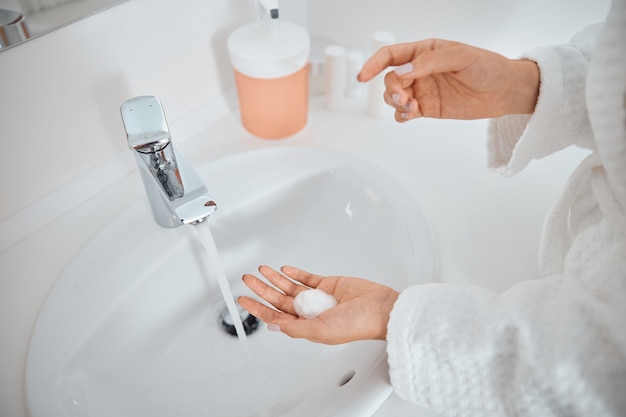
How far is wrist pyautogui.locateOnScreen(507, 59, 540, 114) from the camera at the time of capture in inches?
22.3

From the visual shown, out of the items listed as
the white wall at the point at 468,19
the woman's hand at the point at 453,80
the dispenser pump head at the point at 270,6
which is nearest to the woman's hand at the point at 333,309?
the woman's hand at the point at 453,80

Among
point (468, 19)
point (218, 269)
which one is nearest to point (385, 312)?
point (218, 269)

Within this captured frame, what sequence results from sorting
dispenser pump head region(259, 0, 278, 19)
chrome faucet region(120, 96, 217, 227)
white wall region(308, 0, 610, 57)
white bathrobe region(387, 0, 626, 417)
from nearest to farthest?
white bathrobe region(387, 0, 626, 417) → chrome faucet region(120, 96, 217, 227) → dispenser pump head region(259, 0, 278, 19) → white wall region(308, 0, 610, 57)

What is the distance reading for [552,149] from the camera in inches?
24.3

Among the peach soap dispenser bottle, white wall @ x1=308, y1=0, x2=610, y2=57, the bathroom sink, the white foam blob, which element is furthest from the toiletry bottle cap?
the white foam blob

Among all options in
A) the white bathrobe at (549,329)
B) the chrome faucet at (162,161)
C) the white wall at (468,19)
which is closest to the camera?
the white bathrobe at (549,329)

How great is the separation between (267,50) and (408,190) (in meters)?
0.30

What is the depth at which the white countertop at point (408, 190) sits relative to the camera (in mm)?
578

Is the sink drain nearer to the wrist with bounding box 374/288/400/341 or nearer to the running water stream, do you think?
the running water stream

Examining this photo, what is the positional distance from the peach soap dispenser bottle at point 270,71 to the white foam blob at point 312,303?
0.34m

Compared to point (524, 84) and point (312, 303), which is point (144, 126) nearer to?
point (312, 303)

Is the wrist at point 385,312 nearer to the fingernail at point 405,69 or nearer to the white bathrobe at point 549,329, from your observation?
the white bathrobe at point 549,329

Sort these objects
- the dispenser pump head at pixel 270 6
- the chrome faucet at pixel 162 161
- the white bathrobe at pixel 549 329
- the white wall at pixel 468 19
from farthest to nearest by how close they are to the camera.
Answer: the white wall at pixel 468 19 < the dispenser pump head at pixel 270 6 < the chrome faucet at pixel 162 161 < the white bathrobe at pixel 549 329

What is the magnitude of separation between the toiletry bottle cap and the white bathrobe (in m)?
0.40
